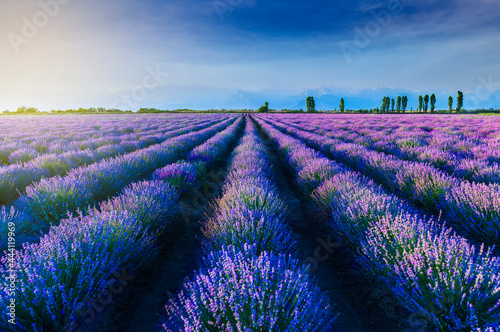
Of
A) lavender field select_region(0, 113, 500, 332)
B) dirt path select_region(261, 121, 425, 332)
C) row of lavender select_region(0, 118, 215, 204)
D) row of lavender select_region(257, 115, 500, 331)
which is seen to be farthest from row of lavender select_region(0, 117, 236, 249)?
row of lavender select_region(257, 115, 500, 331)

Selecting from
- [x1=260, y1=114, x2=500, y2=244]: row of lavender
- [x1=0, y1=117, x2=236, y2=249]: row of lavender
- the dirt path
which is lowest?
the dirt path

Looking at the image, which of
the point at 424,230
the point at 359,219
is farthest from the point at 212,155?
the point at 424,230

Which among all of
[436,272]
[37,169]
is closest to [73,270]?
[436,272]

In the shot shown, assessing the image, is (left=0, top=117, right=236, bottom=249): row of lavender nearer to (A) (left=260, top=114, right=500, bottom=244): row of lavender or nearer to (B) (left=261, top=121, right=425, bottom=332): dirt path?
(B) (left=261, top=121, right=425, bottom=332): dirt path

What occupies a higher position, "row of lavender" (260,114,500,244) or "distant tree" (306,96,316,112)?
"distant tree" (306,96,316,112)

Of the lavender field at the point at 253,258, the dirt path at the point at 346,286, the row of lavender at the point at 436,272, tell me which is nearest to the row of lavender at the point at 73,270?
the lavender field at the point at 253,258

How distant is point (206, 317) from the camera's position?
1.46 meters

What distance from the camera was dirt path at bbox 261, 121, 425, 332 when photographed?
197cm

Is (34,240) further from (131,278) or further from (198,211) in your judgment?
(198,211)

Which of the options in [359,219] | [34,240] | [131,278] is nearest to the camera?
[131,278]

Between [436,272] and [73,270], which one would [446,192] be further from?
[73,270]

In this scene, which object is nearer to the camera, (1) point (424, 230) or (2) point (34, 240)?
(1) point (424, 230)

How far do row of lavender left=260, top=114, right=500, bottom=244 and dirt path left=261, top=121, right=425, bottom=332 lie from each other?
1.60 m

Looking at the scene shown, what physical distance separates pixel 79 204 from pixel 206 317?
3219mm
